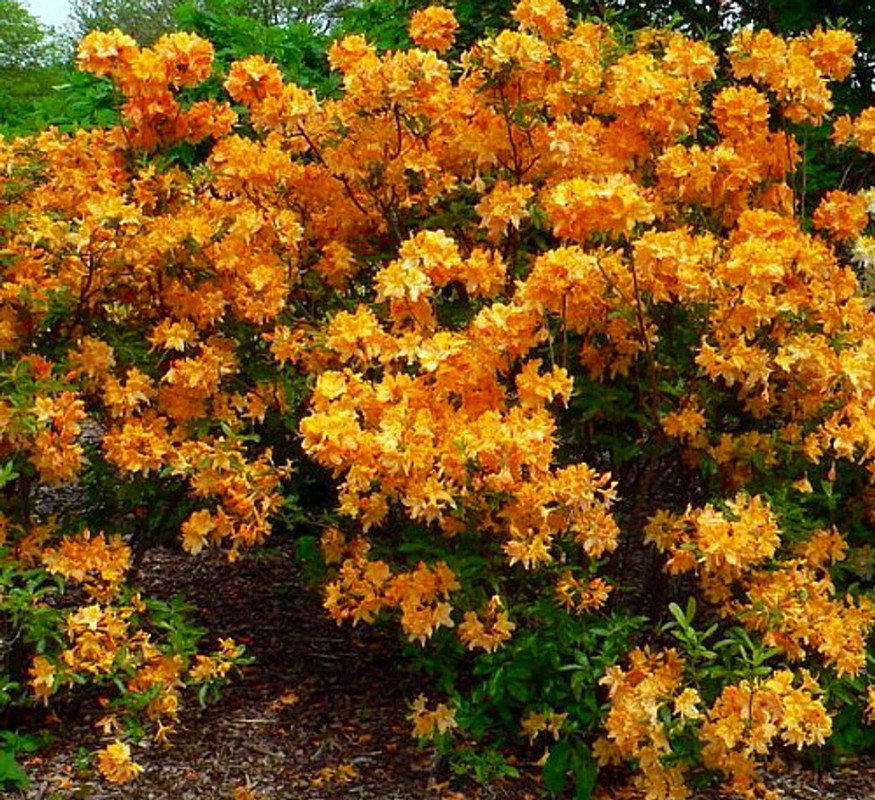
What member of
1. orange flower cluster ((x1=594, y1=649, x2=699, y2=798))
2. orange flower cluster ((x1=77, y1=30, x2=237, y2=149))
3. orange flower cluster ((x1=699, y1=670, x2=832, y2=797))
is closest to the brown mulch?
orange flower cluster ((x1=594, y1=649, x2=699, y2=798))

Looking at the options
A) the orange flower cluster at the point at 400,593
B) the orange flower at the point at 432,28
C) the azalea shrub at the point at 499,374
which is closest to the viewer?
the azalea shrub at the point at 499,374

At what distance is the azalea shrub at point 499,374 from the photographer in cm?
285

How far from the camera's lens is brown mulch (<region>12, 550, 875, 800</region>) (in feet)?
11.0

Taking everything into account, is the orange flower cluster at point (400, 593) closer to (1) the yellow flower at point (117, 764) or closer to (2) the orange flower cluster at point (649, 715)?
(2) the orange flower cluster at point (649, 715)

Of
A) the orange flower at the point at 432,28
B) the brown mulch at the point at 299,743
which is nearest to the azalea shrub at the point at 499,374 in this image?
the orange flower at the point at 432,28

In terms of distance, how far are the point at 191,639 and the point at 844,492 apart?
1837mm

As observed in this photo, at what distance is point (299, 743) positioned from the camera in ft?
11.8

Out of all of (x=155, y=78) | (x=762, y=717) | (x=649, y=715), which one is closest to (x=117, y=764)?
(x=649, y=715)

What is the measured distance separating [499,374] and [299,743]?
49.8 inches

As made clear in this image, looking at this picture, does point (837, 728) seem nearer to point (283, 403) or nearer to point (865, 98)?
point (283, 403)

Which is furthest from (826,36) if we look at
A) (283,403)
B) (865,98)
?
(865,98)

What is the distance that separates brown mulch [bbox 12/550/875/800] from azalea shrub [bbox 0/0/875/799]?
0.48 ft

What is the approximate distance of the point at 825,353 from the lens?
2.90m

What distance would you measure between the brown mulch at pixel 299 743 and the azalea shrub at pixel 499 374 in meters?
0.15
